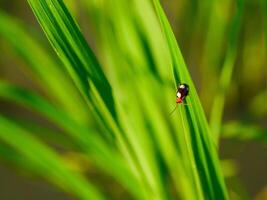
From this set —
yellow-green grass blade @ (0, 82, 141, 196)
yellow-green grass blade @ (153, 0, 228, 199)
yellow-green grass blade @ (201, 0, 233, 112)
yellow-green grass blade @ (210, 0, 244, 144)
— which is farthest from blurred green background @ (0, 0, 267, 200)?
yellow-green grass blade @ (153, 0, 228, 199)

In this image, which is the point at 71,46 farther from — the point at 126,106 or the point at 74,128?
the point at 126,106

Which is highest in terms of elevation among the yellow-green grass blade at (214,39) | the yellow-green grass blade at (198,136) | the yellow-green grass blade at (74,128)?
the yellow-green grass blade at (214,39)

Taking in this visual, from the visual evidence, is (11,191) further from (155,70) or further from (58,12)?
(58,12)

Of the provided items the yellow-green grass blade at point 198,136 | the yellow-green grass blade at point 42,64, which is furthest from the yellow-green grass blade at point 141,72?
the yellow-green grass blade at point 198,136

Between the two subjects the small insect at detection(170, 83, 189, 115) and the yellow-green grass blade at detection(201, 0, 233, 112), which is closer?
the small insect at detection(170, 83, 189, 115)

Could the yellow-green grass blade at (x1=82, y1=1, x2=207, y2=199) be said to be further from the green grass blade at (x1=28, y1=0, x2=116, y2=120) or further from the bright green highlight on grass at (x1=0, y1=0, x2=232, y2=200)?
the green grass blade at (x1=28, y1=0, x2=116, y2=120)

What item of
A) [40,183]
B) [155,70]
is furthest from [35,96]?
[40,183]

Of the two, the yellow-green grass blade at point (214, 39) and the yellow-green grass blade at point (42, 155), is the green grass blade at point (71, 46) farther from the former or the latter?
the yellow-green grass blade at point (214, 39)
